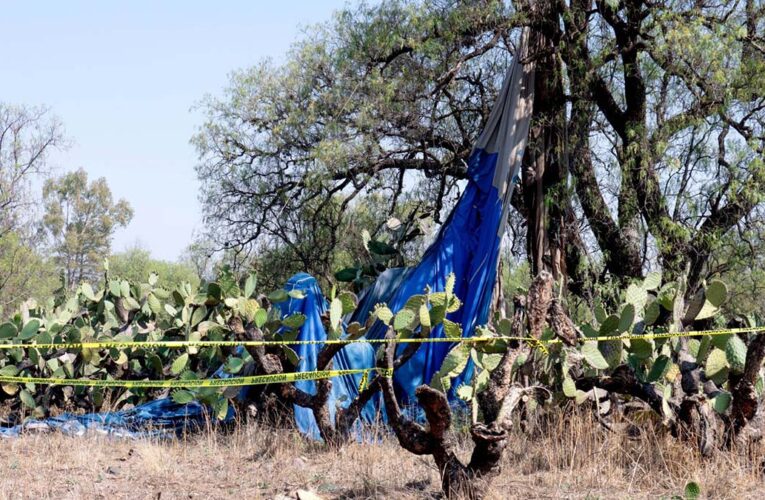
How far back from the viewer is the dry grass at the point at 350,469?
5020 millimetres

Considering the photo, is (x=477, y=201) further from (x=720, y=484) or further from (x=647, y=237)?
(x=720, y=484)

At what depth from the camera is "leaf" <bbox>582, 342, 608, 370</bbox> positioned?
543cm

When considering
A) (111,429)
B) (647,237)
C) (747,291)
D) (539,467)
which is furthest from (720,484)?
(747,291)

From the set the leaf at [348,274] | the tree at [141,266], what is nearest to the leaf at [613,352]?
the leaf at [348,274]

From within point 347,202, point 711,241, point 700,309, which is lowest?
point 700,309

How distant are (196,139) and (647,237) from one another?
6191 millimetres

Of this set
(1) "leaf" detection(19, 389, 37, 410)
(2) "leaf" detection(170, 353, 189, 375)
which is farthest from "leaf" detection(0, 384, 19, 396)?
(2) "leaf" detection(170, 353, 189, 375)

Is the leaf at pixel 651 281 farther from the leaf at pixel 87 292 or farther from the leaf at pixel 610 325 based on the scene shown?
the leaf at pixel 87 292

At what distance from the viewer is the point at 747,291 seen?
1077 cm

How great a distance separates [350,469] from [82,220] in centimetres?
3559

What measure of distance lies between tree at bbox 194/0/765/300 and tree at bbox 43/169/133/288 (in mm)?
26142

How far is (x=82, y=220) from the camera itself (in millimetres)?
38750

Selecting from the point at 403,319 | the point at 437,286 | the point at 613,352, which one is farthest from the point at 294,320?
the point at 613,352

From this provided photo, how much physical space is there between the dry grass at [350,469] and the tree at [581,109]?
13.6 ft
